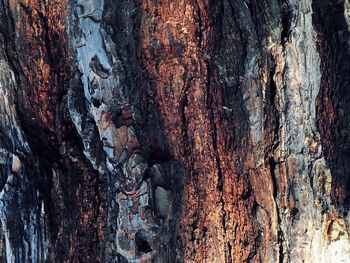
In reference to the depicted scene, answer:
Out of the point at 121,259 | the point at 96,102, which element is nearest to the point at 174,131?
the point at 96,102

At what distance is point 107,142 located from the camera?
4.06 feet

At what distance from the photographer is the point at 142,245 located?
4.09ft

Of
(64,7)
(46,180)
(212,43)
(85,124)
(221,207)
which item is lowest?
(221,207)

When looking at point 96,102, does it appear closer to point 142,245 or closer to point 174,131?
point 174,131

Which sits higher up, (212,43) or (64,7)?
(64,7)

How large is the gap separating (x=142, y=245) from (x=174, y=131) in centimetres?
28

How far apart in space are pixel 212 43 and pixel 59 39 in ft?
1.20

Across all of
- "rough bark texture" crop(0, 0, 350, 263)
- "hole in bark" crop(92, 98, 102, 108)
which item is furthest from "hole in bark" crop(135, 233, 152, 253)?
"hole in bark" crop(92, 98, 102, 108)

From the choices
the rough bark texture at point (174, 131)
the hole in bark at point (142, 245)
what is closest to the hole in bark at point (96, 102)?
the rough bark texture at point (174, 131)

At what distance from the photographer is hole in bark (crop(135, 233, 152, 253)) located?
124 centimetres

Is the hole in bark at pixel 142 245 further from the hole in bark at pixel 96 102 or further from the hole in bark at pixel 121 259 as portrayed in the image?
the hole in bark at pixel 96 102

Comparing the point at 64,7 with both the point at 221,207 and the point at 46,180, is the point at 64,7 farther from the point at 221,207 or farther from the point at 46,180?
the point at 221,207

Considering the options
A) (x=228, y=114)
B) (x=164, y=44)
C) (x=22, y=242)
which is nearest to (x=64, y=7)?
(x=164, y=44)

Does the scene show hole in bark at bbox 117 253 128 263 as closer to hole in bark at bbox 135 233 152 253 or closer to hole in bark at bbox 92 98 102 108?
hole in bark at bbox 135 233 152 253
